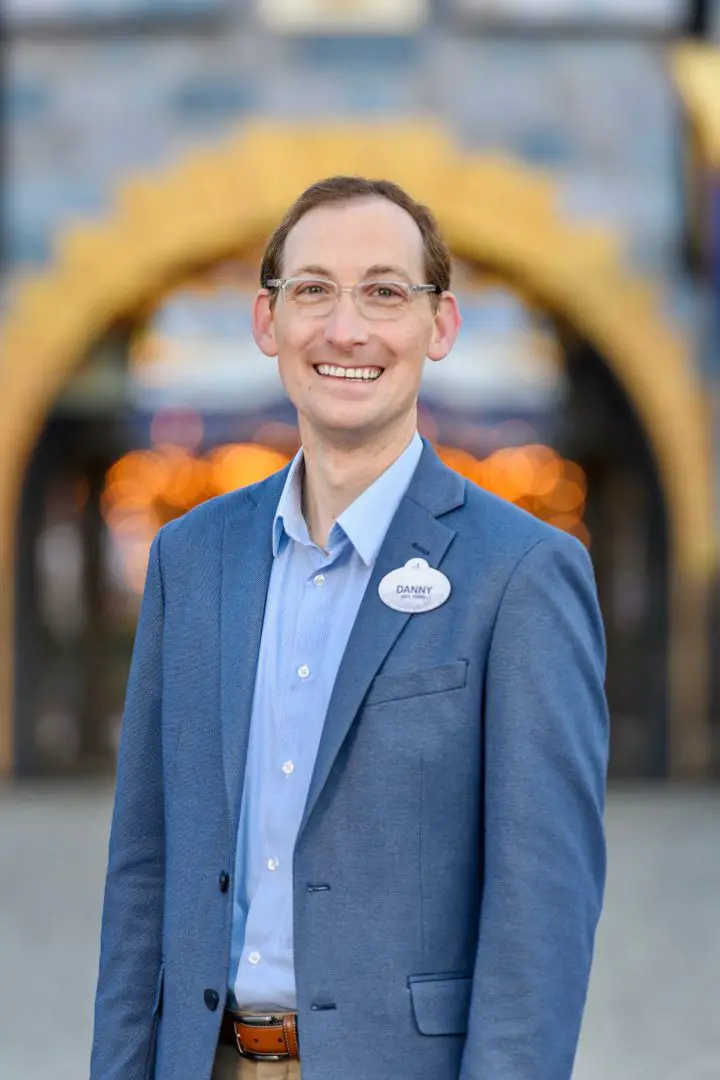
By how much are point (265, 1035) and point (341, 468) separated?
2.12 ft

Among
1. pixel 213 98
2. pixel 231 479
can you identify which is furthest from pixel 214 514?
pixel 231 479

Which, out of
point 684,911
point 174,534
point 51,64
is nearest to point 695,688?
point 684,911

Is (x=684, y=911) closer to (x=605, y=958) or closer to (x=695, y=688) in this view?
(x=605, y=958)

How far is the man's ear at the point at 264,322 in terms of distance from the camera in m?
2.20

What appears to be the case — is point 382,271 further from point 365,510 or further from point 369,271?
point 365,510

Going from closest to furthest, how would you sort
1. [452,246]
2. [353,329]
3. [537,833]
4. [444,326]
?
[537,833] → [353,329] → [444,326] → [452,246]

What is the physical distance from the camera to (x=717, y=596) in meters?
10.2

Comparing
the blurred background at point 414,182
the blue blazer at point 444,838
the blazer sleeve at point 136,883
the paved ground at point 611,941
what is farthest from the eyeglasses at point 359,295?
the blurred background at point 414,182

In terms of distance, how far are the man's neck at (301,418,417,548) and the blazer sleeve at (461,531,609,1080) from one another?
0.23 metres

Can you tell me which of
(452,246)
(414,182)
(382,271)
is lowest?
(382,271)

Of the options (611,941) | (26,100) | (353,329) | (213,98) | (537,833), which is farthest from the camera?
(26,100)

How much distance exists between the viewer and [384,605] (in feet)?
6.69

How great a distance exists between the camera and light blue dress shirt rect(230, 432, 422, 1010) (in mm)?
2021

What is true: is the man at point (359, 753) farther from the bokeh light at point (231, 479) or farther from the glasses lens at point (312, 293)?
the bokeh light at point (231, 479)
